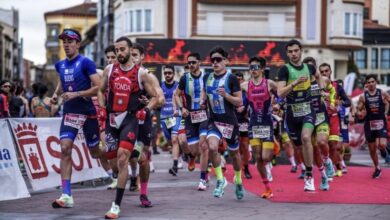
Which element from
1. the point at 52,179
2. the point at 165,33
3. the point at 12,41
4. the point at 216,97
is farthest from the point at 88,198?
the point at 12,41

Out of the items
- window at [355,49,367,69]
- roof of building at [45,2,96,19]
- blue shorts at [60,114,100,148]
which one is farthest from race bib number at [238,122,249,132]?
roof of building at [45,2,96,19]

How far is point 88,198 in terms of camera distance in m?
10.8

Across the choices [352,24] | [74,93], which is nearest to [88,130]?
[74,93]

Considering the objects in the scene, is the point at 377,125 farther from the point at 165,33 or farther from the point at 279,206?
the point at 165,33

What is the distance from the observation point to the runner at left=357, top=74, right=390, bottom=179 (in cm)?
1480

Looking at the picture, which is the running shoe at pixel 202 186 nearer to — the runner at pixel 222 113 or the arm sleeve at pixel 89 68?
the runner at pixel 222 113

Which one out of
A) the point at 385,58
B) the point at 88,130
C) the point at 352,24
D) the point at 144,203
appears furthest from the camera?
the point at 385,58

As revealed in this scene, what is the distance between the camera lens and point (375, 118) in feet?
48.9

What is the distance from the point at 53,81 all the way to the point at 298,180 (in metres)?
102

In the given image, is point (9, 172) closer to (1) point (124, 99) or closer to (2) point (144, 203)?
(2) point (144, 203)

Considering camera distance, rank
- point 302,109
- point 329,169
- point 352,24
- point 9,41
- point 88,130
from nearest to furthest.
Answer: point 88,130 → point 302,109 → point 329,169 → point 352,24 → point 9,41

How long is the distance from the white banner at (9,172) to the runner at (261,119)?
3407 mm

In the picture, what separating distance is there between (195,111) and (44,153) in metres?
2.59

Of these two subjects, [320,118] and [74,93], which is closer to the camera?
[74,93]
